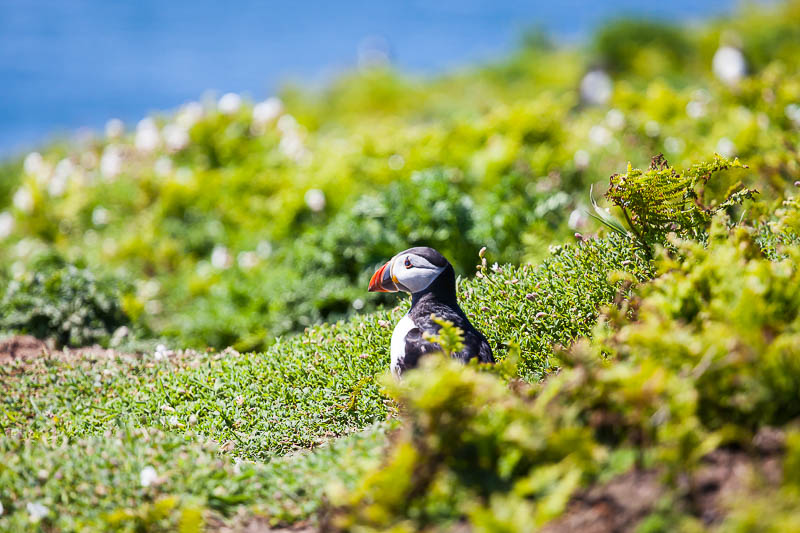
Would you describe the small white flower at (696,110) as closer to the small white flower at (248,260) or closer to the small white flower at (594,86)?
the small white flower at (594,86)

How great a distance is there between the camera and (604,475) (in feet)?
7.52

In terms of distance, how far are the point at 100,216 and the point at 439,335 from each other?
7.42m

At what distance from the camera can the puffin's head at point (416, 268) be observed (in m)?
3.49

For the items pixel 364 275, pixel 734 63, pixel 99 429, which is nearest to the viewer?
pixel 99 429

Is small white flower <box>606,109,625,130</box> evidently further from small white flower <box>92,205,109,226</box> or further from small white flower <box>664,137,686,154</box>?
small white flower <box>92,205,109,226</box>

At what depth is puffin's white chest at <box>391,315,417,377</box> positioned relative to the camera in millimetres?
3324

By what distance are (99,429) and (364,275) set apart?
2.63m

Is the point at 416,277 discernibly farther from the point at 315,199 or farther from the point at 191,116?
the point at 191,116

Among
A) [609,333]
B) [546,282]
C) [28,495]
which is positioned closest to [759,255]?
[609,333]

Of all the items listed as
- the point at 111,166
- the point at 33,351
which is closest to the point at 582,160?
the point at 33,351

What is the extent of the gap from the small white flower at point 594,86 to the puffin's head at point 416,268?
34.0 ft

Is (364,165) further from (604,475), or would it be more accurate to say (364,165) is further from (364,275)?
(604,475)

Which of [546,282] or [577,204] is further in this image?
[577,204]

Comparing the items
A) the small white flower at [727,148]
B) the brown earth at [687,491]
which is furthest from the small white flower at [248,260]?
the brown earth at [687,491]
